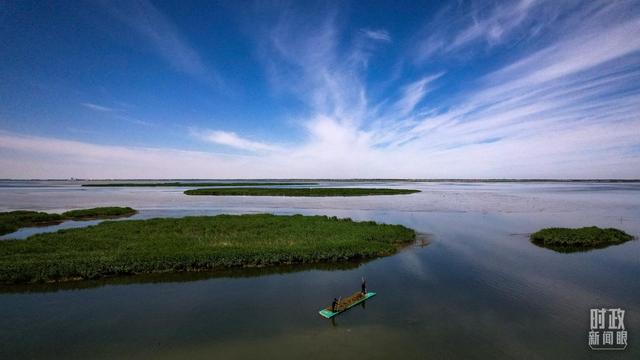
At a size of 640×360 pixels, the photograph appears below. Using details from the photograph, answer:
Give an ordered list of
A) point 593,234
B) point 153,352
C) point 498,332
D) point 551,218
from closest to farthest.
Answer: point 153,352
point 498,332
point 593,234
point 551,218

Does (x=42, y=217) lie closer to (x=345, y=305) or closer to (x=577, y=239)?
(x=345, y=305)

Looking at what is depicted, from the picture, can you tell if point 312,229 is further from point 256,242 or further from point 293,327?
point 293,327

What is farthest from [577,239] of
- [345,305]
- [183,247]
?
[183,247]

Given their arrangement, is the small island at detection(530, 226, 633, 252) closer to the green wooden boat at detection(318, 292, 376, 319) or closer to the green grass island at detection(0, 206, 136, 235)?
the green wooden boat at detection(318, 292, 376, 319)

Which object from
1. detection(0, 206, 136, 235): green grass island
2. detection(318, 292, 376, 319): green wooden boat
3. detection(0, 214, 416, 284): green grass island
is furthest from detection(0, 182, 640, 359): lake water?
detection(0, 206, 136, 235): green grass island

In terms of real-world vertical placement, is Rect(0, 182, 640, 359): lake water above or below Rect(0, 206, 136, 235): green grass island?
below

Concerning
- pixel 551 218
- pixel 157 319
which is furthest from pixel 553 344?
pixel 551 218
